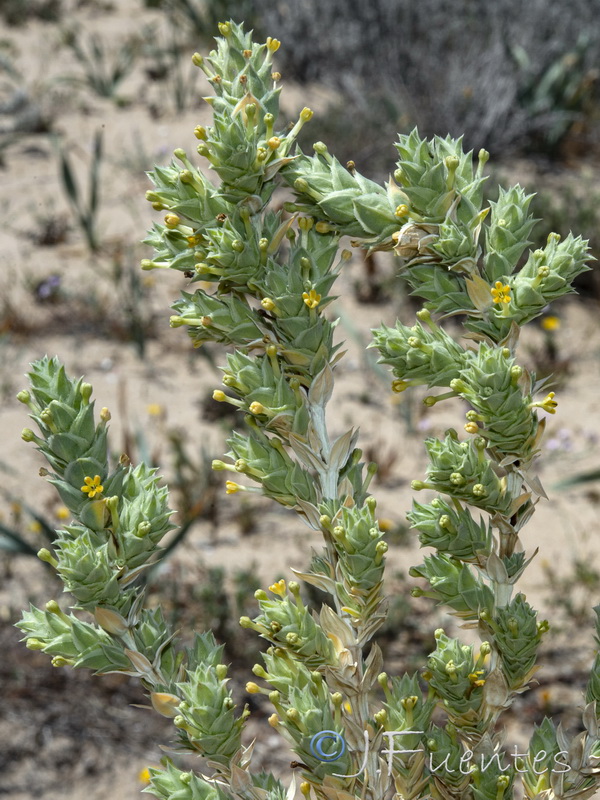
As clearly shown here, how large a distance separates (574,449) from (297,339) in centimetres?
419

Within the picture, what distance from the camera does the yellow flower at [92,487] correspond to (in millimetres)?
1108

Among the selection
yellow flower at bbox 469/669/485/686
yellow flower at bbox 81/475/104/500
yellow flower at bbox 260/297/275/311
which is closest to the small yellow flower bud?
yellow flower at bbox 260/297/275/311

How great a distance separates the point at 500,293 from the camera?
3.83 ft

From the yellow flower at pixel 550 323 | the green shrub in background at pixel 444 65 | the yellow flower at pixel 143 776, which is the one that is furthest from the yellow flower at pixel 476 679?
the green shrub in background at pixel 444 65

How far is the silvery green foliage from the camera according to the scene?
1.13 metres

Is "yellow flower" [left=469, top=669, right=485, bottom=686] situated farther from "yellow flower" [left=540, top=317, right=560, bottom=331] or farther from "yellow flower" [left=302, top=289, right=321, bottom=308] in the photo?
"yellow flower" [left=540, top=317, right=560, bottom=331]

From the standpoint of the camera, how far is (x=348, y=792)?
1.19 meters

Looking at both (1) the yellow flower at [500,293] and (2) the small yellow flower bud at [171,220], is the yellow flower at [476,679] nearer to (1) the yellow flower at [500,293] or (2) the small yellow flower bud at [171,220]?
(1) the yellow flower at [500,293]

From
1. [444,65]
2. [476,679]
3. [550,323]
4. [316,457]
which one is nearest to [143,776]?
[476,679]

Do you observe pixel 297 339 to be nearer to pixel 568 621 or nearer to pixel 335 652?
pixel 335 652

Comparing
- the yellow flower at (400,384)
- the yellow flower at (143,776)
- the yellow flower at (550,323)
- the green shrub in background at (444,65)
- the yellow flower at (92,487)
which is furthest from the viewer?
the green shrub in background at (444,65)

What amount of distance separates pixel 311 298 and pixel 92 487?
37cm

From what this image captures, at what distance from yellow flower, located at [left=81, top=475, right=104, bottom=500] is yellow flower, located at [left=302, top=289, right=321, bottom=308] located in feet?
1.14

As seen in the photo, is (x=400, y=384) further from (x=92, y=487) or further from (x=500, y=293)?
(x=92, y=487)
